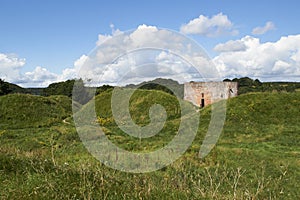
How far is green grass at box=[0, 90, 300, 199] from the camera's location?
15.0 ft

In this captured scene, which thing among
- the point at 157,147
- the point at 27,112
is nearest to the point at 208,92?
the point at 27,112

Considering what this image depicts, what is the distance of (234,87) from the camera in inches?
1163

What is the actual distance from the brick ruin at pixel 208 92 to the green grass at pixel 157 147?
2.15 m

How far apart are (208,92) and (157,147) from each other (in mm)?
15918

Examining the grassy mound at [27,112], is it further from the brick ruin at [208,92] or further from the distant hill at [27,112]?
the brick ruin at [208,92]

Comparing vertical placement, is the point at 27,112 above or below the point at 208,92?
below

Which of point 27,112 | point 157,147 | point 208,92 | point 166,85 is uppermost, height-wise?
point 166,85

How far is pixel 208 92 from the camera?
29.5 meters

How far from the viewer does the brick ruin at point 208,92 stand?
2895 centimetres

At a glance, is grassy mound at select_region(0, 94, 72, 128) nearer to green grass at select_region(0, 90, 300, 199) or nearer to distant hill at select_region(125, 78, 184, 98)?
green grass at select_region(0, 90, 300, 199)

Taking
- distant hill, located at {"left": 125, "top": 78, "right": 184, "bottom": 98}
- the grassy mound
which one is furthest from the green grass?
distant hill, located at {"left": 125, "top": 78, "right": 184, "bottom": 98}

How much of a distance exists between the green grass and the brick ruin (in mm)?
2148

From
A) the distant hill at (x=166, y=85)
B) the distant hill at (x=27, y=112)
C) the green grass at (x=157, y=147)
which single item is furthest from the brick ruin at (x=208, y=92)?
the distant hill at (x=27, y=112)

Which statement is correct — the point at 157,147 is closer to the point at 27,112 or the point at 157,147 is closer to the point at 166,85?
the point at 166,85
